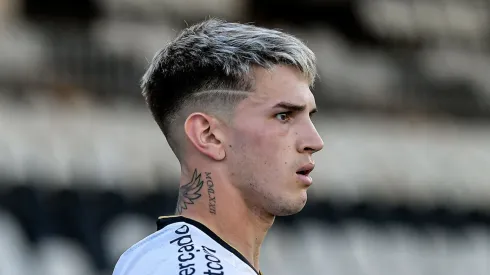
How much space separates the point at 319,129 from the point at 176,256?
11.2 meters

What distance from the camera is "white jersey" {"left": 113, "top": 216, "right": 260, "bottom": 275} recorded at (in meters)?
2.53

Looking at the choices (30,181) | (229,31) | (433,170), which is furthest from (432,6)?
(229,31)

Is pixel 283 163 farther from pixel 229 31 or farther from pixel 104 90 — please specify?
pixel 104 90

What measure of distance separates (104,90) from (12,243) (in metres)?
3.48

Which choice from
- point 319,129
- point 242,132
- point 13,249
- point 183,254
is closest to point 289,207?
point 242,132

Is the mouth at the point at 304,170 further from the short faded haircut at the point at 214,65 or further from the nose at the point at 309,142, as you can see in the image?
the short faded haircut at the point at 214,65

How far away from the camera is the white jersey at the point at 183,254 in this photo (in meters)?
2.53

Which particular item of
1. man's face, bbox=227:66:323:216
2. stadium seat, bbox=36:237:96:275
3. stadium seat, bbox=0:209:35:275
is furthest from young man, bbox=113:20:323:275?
stadium seat, bbox=36:237:96:275

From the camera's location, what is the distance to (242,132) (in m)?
2.76

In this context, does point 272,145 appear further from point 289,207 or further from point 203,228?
point 203,228

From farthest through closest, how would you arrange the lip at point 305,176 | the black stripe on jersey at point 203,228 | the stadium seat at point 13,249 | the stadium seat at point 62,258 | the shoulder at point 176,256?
the stadium seat at point 62,258 < the stadium seat at point 13,249 < the lip at point 305,176 < the black stripe on jersey at point 203,228 < the shoulder at point 176,256

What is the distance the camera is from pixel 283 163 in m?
2.77

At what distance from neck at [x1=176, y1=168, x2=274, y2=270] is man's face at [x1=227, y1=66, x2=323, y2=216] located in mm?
31

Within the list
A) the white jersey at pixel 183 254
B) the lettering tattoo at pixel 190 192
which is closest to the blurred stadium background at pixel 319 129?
the lettering tattoo at pixel 190 192
